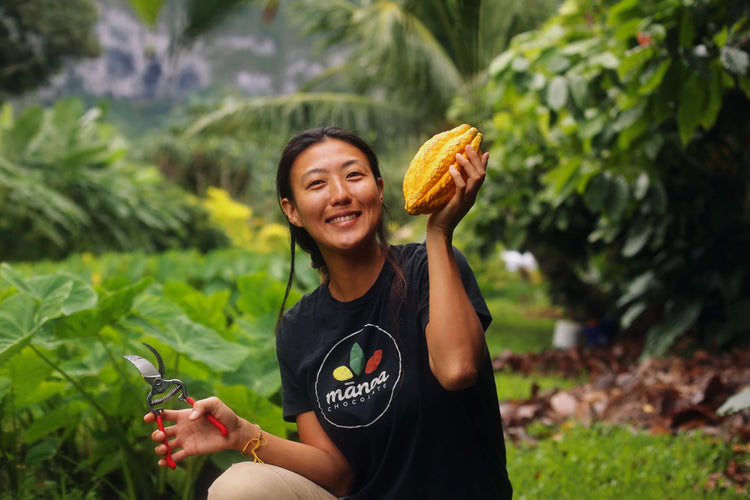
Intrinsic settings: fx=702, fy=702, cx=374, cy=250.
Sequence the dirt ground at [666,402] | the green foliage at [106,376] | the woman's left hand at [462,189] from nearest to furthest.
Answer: the woman's left hand at [462,189]
the green foliage at [106,376]
the dirt ground at [666,402]

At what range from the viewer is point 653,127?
10.8 feet

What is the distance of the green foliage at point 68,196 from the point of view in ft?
25.7

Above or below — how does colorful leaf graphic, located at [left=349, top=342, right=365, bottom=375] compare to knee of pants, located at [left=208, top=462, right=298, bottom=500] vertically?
above

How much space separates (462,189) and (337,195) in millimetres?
311

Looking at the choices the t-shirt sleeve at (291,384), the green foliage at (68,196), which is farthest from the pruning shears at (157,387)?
the green foliage at (68,196)

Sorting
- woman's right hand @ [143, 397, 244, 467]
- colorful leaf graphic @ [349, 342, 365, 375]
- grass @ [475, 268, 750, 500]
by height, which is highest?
woman's right hand @ [143, 397, 244, 467]

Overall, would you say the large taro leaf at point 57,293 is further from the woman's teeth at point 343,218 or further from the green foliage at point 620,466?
the green foliage at point 620,466

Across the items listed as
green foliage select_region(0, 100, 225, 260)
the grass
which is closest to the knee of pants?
the grass

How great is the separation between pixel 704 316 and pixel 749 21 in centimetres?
252

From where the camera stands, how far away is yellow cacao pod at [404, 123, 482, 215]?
1.25m

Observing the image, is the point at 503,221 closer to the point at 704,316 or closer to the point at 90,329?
the point at 704,316

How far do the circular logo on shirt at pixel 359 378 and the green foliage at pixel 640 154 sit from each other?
4.57ft

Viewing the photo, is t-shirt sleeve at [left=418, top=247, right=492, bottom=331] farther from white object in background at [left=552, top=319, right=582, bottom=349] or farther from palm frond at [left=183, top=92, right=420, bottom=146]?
palm frond at [left=183, top=92, right=420, bottom=146]

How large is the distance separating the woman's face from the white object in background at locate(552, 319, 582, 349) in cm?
508
